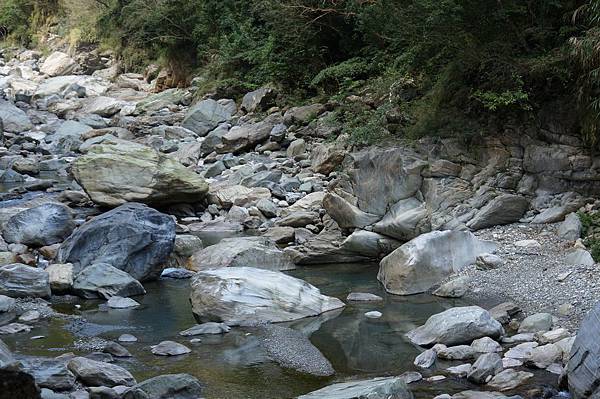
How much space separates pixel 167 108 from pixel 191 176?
31.1 feet

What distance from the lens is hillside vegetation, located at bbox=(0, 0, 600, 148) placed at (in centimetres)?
1053

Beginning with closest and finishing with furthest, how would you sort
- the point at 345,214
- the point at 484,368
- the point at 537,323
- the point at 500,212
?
the point at 484,368, the point at 537,323, the point at 500,212, the point at 345,214

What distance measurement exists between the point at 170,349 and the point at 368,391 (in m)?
2.19

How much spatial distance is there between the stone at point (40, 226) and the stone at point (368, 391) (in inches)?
252

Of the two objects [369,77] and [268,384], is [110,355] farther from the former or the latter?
[369,77]

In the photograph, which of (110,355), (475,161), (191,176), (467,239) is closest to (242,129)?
(191,176)

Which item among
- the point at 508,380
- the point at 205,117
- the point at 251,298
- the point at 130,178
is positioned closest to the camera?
the point at 508,380

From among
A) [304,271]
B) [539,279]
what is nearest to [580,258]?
[539,279]

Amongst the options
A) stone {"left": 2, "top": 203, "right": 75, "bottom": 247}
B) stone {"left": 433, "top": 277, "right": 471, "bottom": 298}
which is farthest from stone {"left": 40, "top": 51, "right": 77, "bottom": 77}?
stone {"left": 433, "top": 277, "right": 471, "bottom": 298}

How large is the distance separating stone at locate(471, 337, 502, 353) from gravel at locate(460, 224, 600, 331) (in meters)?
0.83

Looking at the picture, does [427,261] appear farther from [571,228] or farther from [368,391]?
[368,391]

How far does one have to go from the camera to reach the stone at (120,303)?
8.39m

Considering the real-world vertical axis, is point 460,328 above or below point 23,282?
above

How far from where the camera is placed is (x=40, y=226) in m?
10.9
